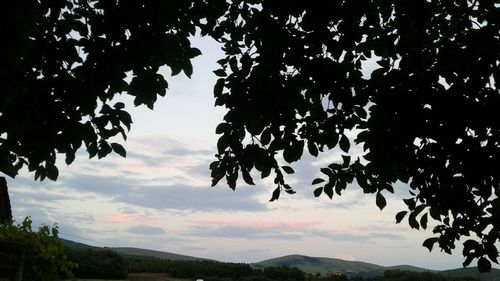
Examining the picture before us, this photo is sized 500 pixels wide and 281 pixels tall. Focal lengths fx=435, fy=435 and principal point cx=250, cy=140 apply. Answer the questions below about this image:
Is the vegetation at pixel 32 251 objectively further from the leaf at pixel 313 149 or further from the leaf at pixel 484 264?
the leaf at pixel 484 264

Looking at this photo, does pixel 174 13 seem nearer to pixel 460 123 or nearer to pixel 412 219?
pixel 460 123

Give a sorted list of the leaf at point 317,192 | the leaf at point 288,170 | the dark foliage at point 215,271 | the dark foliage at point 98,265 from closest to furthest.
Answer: the leaf at point 288,170
the leaf at point 317,192
the dark foliage at point 98,265
the dark foliage at point 215,271

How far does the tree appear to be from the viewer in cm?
369

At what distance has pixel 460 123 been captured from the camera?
3703 mm

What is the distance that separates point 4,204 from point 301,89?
11.5 m

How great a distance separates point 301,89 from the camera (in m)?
4.33

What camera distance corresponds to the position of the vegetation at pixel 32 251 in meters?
12.0

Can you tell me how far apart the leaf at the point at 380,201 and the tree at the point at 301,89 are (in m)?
0.66

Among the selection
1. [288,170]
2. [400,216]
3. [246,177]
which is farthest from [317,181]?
[246,177]

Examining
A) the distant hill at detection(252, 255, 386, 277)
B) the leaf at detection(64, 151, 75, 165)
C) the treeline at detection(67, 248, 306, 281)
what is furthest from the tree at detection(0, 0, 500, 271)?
the distant hill at detection(252, 255, 386, 277)

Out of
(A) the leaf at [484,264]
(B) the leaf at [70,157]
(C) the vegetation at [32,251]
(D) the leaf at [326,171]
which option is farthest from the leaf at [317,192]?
(C) the vegetation at [32,251]

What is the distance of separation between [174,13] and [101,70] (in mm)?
912

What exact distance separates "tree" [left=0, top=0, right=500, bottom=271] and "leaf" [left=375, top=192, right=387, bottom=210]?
0.66m

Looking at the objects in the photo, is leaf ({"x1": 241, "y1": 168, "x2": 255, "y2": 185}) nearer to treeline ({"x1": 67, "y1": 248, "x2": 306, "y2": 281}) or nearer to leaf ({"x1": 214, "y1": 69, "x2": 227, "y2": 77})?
leaf ({"x1": 214, "y1": 69, "x2": 227, "y2": 77})
